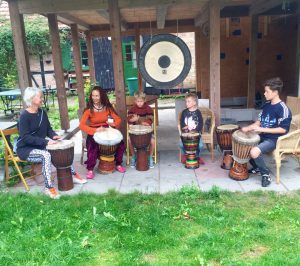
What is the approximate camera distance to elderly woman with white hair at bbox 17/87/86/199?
13.7ft

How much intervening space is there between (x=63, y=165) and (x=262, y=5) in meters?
5.11

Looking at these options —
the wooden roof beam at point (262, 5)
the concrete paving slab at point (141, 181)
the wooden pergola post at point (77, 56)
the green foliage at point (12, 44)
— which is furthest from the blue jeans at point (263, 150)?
the green foliage at point (12, 44)

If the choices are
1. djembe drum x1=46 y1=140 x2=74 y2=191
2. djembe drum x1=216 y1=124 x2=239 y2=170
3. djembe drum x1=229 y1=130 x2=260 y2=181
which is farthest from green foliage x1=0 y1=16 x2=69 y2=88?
djembe drum x1=229 y1=130 x2=260 y2=181

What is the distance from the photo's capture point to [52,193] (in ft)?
13.6

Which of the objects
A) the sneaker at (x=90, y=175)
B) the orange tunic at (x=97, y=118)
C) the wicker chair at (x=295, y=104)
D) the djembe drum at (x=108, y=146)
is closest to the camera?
the djembe drum at (x=108, y=146)

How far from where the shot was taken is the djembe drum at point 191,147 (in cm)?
481

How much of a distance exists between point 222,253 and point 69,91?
13.1 metres

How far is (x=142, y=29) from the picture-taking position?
9.23 m

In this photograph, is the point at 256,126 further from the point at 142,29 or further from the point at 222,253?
the point at 142,29

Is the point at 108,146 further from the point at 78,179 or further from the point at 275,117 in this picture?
the point at 275,117

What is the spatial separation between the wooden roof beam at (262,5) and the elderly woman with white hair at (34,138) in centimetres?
477

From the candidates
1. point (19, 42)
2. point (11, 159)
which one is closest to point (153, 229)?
point (11, 159)

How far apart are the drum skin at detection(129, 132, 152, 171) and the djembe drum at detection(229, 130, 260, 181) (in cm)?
123

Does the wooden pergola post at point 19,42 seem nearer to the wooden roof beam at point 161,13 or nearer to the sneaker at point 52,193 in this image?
the sneaker at point 52,193
